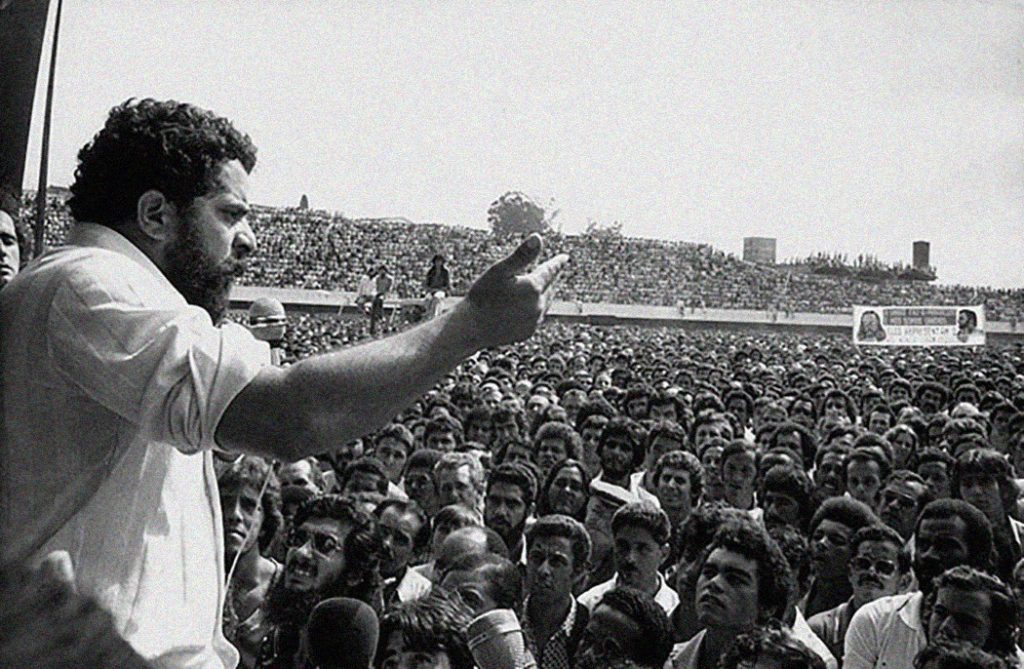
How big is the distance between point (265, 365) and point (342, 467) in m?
6.18

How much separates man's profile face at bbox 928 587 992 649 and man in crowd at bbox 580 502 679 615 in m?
1.30

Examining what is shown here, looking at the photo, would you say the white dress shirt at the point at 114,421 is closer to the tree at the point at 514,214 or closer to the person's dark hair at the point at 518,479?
the person's dark hair at the point at 518,479

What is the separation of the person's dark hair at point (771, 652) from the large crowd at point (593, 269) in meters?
28.0

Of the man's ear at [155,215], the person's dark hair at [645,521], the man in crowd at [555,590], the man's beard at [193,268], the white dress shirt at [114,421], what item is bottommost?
the man in crowd at [555,590]

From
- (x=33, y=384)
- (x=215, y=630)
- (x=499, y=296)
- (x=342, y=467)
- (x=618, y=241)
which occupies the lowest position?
(x=342, y=467)

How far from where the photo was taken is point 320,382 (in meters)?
1.22

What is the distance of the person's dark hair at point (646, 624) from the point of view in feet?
11.6

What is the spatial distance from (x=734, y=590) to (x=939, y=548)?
1.15 metres

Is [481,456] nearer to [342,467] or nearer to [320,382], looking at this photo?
[342,467]

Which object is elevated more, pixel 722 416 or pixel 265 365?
pixel 265 365

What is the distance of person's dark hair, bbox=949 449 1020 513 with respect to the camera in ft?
18.2

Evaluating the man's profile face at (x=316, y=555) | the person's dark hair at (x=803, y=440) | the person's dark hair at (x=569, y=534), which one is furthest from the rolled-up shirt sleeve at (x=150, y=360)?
the person's dark hair at (x=803, y=440)

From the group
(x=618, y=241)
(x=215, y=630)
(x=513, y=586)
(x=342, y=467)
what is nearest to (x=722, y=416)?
(x=342, y=467)

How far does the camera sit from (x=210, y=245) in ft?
4.77
